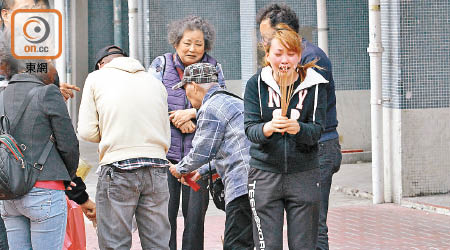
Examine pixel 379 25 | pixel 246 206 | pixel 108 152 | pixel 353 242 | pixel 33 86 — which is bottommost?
pixel 353 242

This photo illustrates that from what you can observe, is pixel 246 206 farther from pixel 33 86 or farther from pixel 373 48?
pixel 373 48

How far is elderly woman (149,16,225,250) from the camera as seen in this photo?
247 inches

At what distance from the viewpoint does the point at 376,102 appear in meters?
9.73

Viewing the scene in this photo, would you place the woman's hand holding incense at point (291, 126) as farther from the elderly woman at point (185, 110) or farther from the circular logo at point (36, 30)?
the circular logo at point (36, 30)

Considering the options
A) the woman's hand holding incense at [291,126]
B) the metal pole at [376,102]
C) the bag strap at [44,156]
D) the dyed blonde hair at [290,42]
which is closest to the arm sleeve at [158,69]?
the dyed blonde hair at [290,42]

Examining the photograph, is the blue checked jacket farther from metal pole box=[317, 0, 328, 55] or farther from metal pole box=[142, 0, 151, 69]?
metal pole box=[317, 0, 328, 55]

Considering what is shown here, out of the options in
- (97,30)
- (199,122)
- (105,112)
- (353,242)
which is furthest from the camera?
(97,30)

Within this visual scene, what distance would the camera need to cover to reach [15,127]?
189 inches

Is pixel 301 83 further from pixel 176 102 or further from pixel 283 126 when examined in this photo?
pixel 176 102

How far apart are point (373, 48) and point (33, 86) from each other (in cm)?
547

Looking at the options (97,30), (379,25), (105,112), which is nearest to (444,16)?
(379,25)

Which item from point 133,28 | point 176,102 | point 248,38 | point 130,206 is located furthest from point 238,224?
point 248,38

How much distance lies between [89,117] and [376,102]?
16.6ft

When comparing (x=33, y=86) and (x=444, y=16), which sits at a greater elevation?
(x=444, y=16)
